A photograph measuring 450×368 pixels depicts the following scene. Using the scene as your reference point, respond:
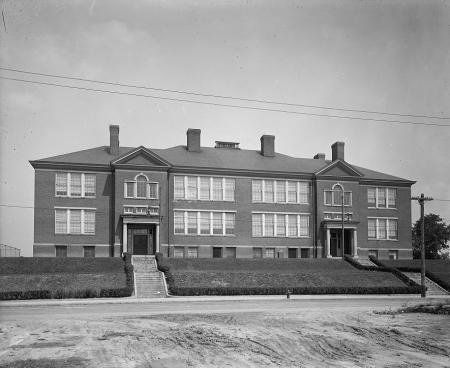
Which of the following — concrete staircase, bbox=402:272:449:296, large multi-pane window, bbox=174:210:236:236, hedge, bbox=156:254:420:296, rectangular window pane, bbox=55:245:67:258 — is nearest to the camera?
hedge, bbox=156:254:420:296

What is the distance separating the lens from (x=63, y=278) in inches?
1519

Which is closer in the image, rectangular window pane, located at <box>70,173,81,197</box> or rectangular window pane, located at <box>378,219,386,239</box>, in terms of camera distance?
rectangular window pane, located at <box>70,173,81,197</box>

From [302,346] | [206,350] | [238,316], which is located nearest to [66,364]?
[206,350]

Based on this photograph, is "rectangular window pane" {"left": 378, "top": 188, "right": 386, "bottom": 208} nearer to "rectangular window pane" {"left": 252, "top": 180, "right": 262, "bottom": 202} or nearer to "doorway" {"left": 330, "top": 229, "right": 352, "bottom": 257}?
"doorway" {"left": 330, "top": 229, "right": 352, "bottom": 257}

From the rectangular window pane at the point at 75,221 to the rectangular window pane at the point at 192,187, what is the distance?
10641 mm

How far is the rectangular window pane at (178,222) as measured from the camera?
5331 centimetres

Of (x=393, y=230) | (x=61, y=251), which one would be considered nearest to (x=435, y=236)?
(x=393, y=230)

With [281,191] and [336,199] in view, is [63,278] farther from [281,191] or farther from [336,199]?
[336,199]

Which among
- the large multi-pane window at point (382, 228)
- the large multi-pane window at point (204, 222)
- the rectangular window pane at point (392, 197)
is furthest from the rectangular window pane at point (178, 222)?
the rectangular window pane at point (392, 197)

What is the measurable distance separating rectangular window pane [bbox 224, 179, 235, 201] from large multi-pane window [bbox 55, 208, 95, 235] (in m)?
13.2

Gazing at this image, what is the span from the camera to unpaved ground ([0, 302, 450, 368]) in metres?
14.1

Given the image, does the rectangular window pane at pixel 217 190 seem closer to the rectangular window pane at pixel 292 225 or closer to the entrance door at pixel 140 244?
the rectangular window pane at pixel 292 225

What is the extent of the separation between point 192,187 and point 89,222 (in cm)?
1042

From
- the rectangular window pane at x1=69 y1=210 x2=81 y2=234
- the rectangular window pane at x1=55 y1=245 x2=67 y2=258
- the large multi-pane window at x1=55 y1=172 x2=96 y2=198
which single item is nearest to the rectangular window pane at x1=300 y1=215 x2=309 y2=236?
the large multi-pane window at x1=55 y1=172 x2=96 y2=198
